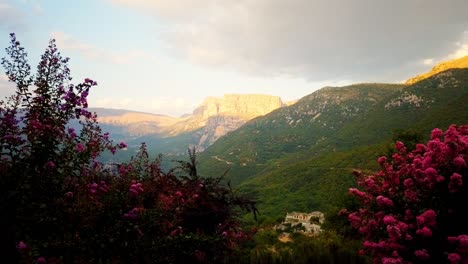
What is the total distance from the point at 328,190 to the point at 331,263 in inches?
3202

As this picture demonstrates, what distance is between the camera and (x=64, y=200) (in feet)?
18.4

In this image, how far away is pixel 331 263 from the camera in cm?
596

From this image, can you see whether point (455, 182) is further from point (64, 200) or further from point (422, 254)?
point (64, 200)

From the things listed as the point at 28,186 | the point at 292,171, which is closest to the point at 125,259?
the point at 28,186

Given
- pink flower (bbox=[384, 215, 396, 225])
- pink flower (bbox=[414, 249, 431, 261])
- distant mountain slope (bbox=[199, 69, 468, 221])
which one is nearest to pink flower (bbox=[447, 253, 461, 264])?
pink flower (bbox=[414, 249, 431, 261])

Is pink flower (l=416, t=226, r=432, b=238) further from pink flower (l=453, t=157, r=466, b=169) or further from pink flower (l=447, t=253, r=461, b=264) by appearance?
pink flower (l=453, t=157, r=466, b=169)

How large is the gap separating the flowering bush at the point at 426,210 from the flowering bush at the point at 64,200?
3155 mm

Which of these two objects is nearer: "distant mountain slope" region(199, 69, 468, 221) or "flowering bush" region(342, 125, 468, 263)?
"flowering bush" region(342, 125, 468, 263)

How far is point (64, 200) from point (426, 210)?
562 cm

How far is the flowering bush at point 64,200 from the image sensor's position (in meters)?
5.09

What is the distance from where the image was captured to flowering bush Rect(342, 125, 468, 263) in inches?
213

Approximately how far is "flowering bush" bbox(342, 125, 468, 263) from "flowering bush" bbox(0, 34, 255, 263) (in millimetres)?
3155

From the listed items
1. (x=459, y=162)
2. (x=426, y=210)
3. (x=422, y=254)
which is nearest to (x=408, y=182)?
(x=426, y=210)

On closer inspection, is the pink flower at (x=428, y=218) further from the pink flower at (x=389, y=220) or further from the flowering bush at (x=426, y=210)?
the pink flower at (x=389, y=220)
